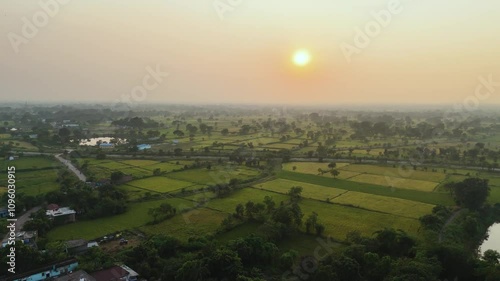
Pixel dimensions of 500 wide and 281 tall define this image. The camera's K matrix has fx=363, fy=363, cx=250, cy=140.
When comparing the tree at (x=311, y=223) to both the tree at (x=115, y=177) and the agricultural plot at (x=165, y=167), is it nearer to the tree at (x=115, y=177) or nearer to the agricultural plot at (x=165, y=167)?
the tree at (x=115, y=177)

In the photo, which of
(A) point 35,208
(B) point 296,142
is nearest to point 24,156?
(A) point 35,208

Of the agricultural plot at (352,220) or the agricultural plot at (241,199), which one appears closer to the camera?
the agricultural plot at (352,220)

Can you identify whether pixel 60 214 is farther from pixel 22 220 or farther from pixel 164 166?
pixel 164 166

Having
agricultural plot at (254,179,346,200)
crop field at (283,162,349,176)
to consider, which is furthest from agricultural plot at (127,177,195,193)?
crop field at (283,162,349,176)

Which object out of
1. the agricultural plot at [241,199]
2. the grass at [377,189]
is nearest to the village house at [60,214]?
the agricultural plot at [241,199]

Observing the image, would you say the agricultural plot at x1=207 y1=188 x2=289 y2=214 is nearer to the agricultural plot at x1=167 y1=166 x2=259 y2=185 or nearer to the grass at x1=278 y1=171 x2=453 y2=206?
the agricultural plot at x1=167 y1=166 x2=259 y2=185

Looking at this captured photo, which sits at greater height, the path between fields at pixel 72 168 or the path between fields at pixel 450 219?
the path between fields at pixel 450 219
